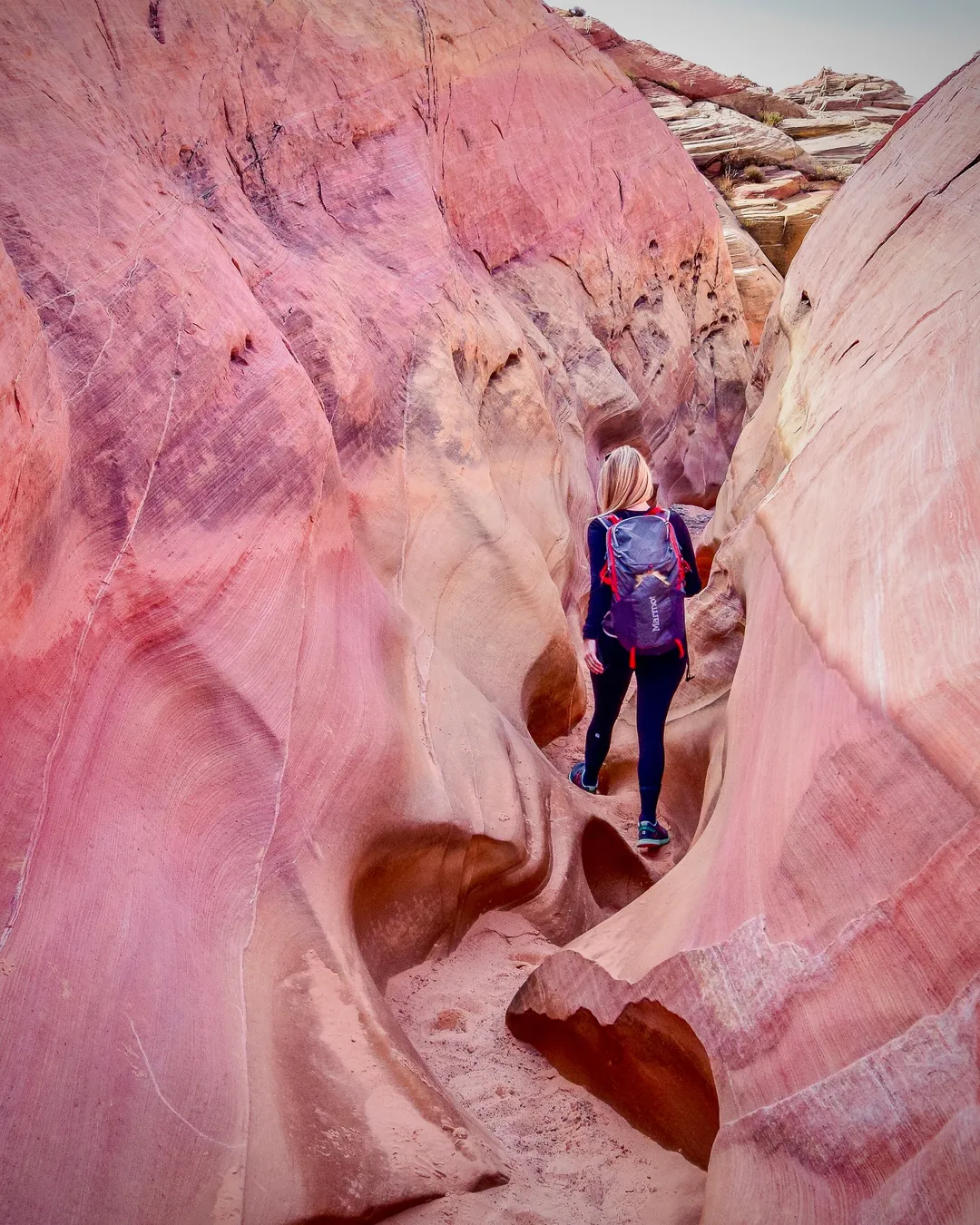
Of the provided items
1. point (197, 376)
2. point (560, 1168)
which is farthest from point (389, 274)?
point (560, 1168)

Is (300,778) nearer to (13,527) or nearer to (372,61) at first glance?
(13,527)

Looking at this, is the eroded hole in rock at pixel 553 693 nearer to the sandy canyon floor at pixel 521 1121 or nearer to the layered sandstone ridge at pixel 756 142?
the sandy canyon floor at pixel 521 1121

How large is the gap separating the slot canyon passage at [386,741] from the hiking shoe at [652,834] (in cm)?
12

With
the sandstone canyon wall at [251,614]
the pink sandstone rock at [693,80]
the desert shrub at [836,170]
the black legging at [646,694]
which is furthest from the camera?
the pink sandstone rock at [693,80]

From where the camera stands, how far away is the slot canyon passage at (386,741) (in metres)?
2.40

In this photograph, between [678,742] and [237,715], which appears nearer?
[237,715]

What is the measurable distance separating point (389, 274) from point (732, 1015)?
13.8 feet

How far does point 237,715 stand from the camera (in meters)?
3.27

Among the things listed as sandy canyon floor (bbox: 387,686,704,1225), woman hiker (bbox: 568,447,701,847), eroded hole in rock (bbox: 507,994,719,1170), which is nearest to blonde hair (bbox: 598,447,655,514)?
woman hiker (bbox: 568,447,701,847)

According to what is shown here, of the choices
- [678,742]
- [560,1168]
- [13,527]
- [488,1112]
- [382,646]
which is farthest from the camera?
→ [678,742]

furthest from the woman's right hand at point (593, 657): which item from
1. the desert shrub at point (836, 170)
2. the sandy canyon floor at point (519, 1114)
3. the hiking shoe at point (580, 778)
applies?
the desert shrub at point (836, 170)

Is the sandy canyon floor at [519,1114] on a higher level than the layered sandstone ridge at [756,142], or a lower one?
lower

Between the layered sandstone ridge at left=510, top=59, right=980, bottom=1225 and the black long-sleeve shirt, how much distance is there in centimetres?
30

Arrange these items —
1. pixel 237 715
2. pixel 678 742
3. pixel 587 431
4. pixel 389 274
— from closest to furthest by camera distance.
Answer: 1. pixel 237 715
2. pixel 678 742
3. pixel 389 274
4. pixel 587 431
